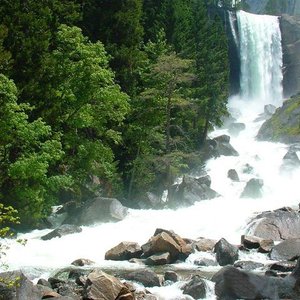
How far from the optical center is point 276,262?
1658 centimetres

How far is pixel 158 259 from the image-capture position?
17.0 meters

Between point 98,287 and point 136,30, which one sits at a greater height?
point 136,30

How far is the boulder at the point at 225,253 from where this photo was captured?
1711cm

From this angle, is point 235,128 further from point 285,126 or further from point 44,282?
point 44,282

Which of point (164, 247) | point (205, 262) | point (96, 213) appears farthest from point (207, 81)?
point (205, 262)

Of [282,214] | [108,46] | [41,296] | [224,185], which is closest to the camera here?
[41,296]

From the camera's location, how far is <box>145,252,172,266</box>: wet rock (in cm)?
1697

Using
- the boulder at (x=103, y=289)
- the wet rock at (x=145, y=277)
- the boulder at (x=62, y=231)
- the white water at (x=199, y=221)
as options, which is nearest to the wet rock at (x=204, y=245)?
the white water at (x=199, y=221)

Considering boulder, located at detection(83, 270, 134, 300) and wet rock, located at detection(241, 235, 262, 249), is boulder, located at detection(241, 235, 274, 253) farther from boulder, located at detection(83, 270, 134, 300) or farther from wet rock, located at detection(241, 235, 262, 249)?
boulder, located at detection(83, 270, 134, 300)

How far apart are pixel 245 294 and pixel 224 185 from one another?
24.6 m

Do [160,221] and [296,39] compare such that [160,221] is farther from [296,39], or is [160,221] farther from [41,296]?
[296,39]

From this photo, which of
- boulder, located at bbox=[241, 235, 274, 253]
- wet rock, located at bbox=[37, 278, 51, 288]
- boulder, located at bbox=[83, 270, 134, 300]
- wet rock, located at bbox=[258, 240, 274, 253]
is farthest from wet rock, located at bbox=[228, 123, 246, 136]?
boulder, located at bbox=[83, 270, 134, 300]

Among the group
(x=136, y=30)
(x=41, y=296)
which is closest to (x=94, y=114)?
(x=136, y=30)

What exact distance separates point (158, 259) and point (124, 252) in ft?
5.47
